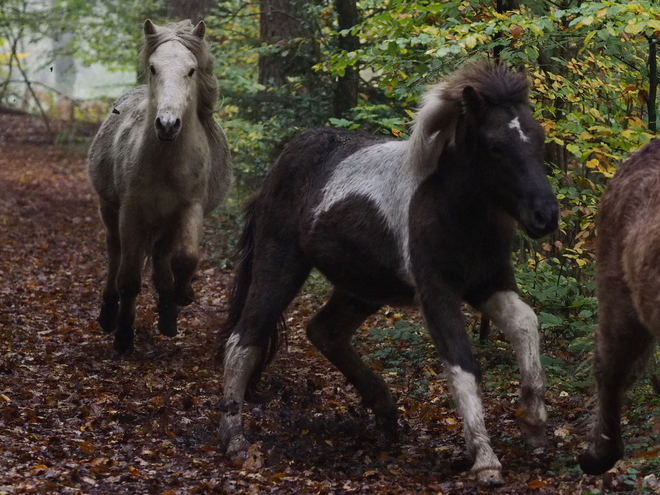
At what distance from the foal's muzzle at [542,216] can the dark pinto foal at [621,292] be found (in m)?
0.30

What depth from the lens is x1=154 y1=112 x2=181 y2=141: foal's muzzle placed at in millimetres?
7043

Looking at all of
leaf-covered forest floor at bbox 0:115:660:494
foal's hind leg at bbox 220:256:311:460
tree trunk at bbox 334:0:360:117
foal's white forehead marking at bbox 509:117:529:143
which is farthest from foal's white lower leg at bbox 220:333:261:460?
tree trunk at bbox 334:0:360:117

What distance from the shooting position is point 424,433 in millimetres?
6305

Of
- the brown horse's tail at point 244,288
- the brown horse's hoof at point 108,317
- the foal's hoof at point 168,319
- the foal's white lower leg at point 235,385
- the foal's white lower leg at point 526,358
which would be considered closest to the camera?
the foal's white lower leg at point 526,358

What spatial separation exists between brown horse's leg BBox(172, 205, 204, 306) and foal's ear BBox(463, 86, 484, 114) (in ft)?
11.5

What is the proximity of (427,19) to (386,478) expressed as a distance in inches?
187

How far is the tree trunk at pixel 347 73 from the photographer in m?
10.8

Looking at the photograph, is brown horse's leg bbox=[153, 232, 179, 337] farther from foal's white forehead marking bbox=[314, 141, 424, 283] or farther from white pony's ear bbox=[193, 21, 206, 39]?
foal's white forehead marking bbox=[314, 141, 424, 283]

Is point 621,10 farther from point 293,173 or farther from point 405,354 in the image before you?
point 405,354

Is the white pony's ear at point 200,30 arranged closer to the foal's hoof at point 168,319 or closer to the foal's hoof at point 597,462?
the foal's hoof at point 168,319

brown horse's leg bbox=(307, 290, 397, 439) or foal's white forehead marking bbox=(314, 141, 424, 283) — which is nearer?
foal's white forehead marking bbox=(314, 141, 424, 283)

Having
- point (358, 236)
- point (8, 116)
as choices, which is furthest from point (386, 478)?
point (8, 116)

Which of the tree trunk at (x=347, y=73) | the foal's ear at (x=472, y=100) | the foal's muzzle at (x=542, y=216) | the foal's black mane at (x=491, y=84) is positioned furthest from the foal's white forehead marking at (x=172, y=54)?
the foal's muzzle at (x=542, y=216)

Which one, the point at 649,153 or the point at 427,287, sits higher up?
the point at 649,153
